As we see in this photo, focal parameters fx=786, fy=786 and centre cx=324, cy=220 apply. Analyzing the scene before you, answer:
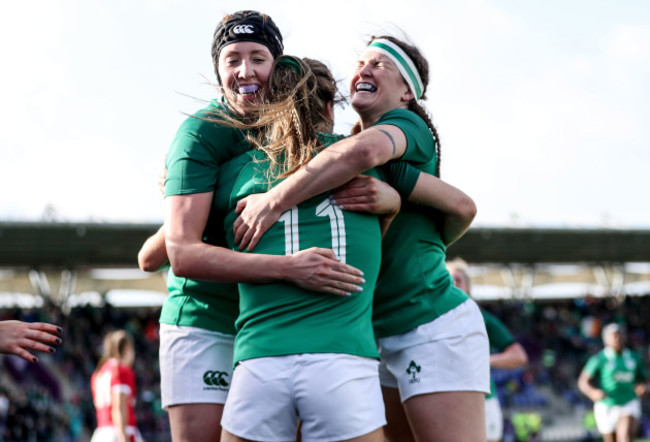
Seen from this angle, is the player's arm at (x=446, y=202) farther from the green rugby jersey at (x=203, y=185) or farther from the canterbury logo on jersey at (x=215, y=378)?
the canterbury logo on jersey at (x=215, y=378)

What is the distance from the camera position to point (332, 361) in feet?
7.54

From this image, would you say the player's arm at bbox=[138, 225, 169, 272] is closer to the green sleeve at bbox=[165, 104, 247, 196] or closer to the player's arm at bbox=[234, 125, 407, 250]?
the green sleeve at bbox=[165, 104, 247, 196]

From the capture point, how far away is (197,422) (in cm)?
300

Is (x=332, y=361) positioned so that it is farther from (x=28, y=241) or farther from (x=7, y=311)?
(x=7, y=311)

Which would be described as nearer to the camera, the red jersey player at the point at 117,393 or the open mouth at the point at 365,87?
the open mouth at the point at 365,87

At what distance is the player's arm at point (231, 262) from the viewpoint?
2.37 metres

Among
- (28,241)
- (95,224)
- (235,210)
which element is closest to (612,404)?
(235,210)

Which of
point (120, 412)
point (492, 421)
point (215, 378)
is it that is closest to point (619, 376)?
point (492, 421)

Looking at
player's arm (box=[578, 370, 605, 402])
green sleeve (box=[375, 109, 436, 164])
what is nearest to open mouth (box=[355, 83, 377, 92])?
green sleeve (box=[375, 109, 436, 164])

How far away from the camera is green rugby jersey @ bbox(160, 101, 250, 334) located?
2.69 metres

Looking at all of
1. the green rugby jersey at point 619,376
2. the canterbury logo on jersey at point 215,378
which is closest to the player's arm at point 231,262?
the canterbury logo on jersey at point 215,378

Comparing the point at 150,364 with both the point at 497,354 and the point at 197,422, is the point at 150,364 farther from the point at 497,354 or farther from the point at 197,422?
the point at 197,422

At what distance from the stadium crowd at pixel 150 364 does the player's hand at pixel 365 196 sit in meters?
18.0

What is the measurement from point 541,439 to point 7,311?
55.0 ft
